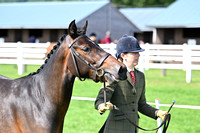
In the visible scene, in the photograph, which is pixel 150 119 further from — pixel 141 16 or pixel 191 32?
pixel 141 16

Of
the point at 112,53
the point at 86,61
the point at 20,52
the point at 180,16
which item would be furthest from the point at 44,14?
the point at 86,61

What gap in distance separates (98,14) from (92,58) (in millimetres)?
31712

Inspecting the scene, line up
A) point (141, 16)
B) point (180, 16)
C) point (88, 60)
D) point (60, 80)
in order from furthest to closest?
point (141, 16) → point (180, 16) → point (60, 80) → point (88, 60)

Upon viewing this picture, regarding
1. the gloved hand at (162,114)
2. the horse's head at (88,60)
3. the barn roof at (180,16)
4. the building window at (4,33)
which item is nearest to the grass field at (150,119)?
the gloved hand at (162,114)

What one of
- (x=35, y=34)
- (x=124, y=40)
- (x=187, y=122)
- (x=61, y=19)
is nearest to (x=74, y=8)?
(x=61, y=19)

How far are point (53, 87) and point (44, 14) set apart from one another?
103ft

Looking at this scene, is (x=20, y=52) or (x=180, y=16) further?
(x=180, y=16)

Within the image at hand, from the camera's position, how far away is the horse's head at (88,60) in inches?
148

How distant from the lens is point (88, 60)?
3889 mm

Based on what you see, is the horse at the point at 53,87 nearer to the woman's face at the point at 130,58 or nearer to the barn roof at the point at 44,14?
the woman's face at the point at 130,58

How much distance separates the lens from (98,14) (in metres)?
35.2

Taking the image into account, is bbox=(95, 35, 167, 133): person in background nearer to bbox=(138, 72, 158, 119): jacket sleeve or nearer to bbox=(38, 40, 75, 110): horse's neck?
bbox=(138, 72, 158, 119): jacket sleeve

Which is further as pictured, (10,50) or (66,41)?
(10,50)

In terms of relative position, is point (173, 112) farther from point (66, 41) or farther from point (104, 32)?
point (104, 32)
